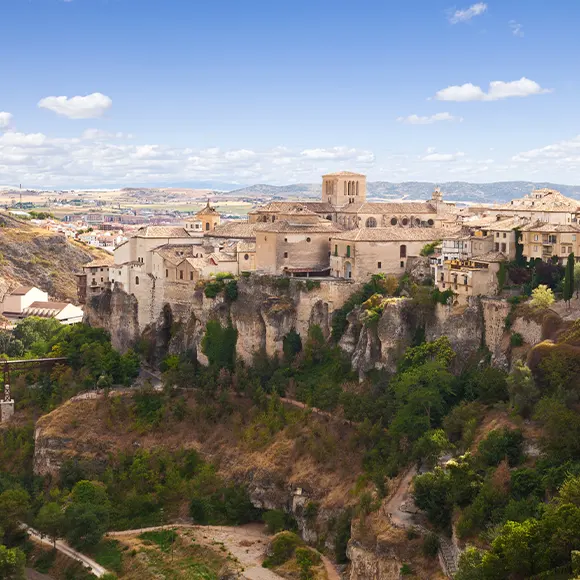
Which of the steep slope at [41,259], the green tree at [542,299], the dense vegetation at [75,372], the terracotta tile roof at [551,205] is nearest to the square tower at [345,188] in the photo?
the terracotta tile roof at [551,205]

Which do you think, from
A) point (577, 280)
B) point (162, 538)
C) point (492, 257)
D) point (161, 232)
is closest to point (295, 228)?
point (161, 232)

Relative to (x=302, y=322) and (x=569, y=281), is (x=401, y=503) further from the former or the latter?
(x=302, y=322)

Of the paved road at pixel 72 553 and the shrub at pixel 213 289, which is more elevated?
the shrub at pixel 213 289

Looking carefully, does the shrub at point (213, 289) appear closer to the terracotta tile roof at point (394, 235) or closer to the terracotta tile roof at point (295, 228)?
the terracotta tile roof at point (295, 228)

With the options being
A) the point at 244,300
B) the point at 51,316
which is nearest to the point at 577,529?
the point at 244,300

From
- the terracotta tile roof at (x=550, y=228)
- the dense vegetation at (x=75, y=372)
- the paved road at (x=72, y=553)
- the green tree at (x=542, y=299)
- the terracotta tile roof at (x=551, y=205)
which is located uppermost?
the terracotta tile roof at (x=551, y=205)

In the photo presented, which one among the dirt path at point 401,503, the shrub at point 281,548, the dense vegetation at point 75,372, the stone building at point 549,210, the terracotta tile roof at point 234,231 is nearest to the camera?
the dirt path at point 401,503

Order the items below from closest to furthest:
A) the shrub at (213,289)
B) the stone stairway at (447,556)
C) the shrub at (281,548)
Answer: the stone stairway at (447,556) → the shrub at (281,548) → the shrub at (213,289)
